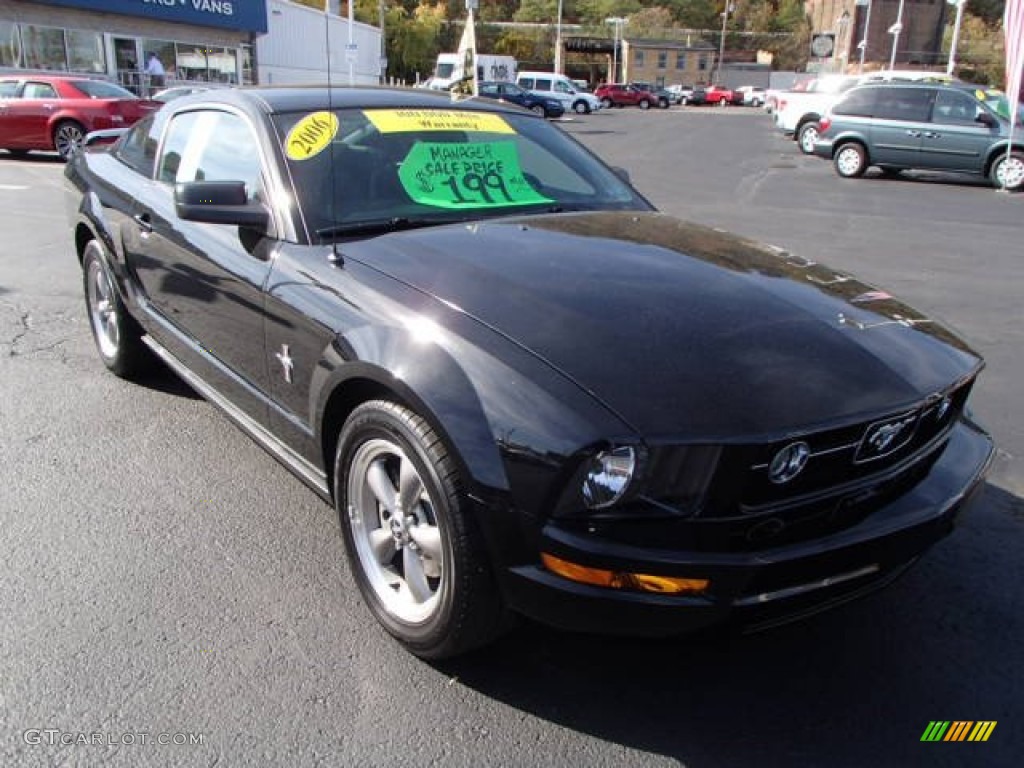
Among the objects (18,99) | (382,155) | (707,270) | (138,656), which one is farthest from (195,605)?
(18,99)

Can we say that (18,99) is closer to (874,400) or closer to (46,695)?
(46,695)

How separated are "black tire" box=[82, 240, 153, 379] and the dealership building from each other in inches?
613

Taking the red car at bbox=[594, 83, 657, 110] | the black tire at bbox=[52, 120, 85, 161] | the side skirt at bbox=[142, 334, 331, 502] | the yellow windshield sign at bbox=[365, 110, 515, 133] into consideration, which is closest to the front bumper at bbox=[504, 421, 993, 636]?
the side skirt at bbox=[142, 334, 331, 502]

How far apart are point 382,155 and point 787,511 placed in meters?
2.05

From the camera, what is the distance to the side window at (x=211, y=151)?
10.6 feet

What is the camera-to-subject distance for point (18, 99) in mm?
15195

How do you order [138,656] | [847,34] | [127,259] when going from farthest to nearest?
[847,34] → [127,259] → [138,656]

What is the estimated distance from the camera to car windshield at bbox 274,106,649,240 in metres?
3.03

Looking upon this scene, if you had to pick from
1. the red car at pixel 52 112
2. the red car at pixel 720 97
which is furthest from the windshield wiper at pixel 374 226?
the red car at pixel 720 97

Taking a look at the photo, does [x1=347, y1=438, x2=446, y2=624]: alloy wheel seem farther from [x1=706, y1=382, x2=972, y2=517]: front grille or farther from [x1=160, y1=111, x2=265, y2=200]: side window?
[x1=160, y1=111, x2=265, y2=200]: side window

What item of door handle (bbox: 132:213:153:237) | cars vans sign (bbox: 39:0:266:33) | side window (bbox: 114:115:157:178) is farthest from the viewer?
cars vans sign (bbox: 39:0:266:33)

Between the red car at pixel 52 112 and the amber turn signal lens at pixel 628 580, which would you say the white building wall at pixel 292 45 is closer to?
the red car at pixel 52 112

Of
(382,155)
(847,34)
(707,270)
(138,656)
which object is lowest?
(138,656)

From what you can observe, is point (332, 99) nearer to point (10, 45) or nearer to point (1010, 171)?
point (1010, 171)
